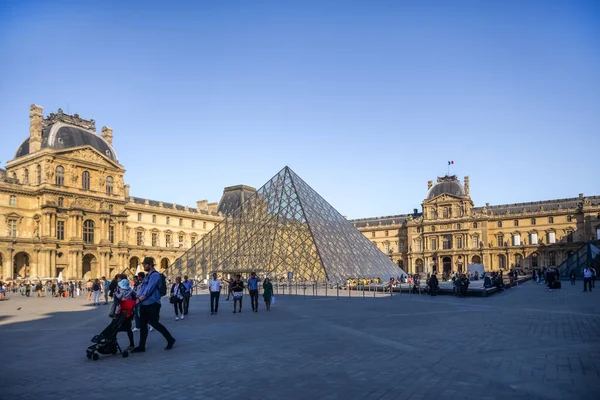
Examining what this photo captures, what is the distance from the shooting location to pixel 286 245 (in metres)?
27.1

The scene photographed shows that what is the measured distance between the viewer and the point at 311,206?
30.6m

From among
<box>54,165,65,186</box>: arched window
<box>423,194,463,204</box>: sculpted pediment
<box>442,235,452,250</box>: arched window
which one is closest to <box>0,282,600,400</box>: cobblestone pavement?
<box>54,165,65,186</box>: arched window

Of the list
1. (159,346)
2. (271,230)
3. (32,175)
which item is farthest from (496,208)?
(159,346)

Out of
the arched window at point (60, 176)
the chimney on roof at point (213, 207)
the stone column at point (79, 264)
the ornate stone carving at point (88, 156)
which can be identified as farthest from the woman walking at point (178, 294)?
the chimney on roof at point (213, 207)

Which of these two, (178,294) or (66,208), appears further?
(66,208)

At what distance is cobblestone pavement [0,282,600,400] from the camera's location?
5254 millimetres

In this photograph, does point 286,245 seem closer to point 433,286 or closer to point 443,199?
point 433,286

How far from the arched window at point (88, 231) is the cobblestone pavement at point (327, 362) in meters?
38.3

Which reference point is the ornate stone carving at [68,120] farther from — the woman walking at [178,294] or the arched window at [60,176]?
the woman walking at [178,294]

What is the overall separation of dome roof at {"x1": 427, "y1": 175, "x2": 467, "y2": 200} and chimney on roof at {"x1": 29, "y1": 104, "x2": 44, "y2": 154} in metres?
51.9

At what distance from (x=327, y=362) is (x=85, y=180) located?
46.6m

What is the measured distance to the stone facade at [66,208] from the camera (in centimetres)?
4297

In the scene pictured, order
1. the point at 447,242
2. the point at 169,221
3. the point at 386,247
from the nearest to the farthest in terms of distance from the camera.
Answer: the point at 169,221
the point at 447,242
the point at 386,247

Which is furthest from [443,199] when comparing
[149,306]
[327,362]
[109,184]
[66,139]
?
[327,362]
